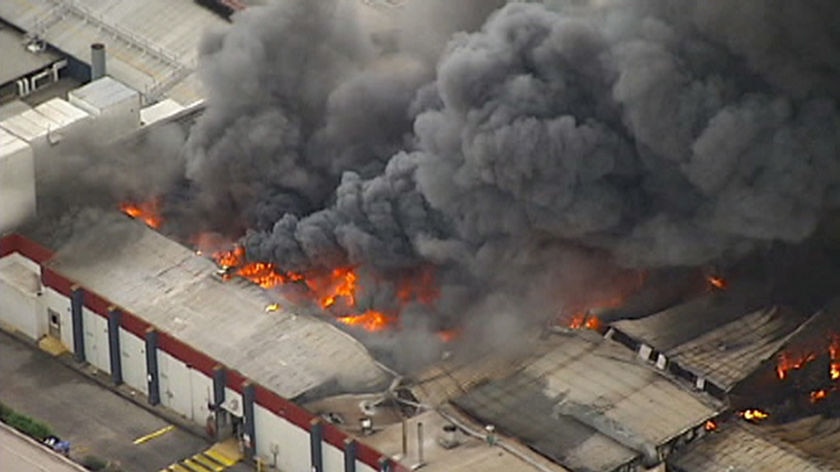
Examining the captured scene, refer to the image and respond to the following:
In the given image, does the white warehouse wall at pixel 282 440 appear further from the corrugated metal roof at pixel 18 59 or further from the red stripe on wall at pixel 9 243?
the corrugated metal roof at pixel 18 59

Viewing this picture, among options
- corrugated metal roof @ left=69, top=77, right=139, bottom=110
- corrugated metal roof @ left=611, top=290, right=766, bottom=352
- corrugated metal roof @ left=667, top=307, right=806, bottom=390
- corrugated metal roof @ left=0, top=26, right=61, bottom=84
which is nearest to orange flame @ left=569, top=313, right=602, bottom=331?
corrugated metal roof @ left=611, top=290, right=766, bottom=352

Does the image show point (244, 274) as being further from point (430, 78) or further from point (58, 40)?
point (58, 40)

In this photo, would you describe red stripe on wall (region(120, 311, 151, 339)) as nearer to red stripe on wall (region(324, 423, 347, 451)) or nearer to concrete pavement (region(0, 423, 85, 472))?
concrete pavement (region(0, 423, 85, 472))

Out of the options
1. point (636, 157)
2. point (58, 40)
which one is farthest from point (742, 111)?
point (58, 40)

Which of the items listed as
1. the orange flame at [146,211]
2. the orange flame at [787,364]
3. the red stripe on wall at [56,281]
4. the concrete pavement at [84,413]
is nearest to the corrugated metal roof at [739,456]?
the orange flame at [787,364]

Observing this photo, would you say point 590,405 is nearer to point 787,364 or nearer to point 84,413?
point 787,364

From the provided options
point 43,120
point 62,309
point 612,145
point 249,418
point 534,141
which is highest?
point 534,141

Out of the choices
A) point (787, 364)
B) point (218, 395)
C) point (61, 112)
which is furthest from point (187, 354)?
point (787, 364)
